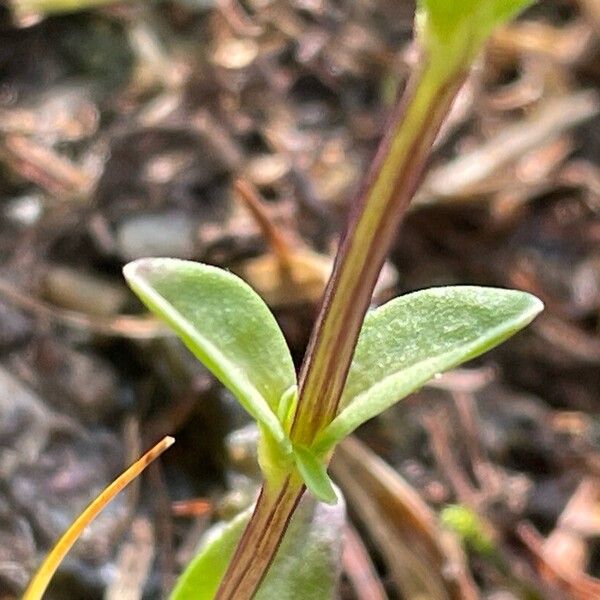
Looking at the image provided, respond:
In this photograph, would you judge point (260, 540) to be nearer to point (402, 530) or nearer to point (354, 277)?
point (354, 277)

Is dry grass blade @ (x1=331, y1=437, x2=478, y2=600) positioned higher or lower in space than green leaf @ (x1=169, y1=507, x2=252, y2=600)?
lower

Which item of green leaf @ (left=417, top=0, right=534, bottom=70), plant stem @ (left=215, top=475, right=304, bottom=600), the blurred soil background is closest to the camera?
green leaf @ (left=417, top=0, right=534, bottom=70)

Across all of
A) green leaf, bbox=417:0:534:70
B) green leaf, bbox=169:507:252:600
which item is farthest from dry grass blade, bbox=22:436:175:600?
green leaf, bbox=417:0:534:70

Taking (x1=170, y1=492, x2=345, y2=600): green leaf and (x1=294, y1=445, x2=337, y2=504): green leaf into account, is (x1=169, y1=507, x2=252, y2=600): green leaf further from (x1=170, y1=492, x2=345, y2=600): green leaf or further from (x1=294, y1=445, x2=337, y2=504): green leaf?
(x1=294, y1=445, x2=337, y2=504): green leaf

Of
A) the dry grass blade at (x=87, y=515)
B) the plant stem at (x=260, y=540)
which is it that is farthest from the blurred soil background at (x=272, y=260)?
the plant stem at (x=260, y=540)

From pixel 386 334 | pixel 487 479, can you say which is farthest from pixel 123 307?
pixel 386 334

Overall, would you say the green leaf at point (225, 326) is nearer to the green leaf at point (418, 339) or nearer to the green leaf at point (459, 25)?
the green leaf at point (418, 339)

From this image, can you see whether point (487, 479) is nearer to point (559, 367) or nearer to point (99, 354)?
point (559, 367)

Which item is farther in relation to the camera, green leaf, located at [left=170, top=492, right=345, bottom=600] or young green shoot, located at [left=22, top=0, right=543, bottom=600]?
green leaf, located at [left=170, top=492, right=345, bottom=600]
